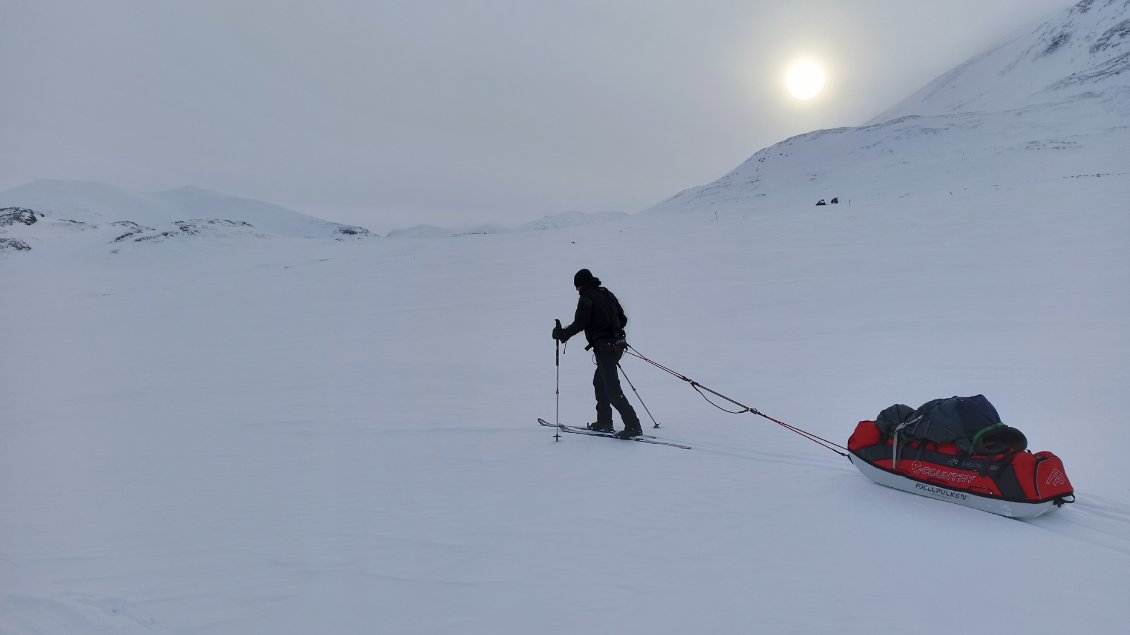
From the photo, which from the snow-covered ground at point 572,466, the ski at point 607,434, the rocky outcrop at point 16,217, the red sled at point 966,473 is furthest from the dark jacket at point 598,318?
the rocky outcrop at point 16,217

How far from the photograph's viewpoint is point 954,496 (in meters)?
4.77

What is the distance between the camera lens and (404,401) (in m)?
9.79

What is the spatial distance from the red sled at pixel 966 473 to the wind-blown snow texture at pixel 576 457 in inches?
6.0

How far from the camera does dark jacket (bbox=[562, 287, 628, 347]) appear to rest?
7156 mm

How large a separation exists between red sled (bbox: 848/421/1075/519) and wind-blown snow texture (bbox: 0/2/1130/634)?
15cm

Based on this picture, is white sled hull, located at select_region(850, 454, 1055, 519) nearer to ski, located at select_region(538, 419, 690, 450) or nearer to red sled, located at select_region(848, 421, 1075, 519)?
red sled, located at select_region(848, 421, 1075, 519)

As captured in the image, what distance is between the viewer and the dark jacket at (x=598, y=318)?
7156 mm

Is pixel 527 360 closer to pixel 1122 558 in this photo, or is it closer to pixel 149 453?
pixel 149 453

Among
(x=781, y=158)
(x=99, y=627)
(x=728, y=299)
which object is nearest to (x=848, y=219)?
(x=728, y=299)

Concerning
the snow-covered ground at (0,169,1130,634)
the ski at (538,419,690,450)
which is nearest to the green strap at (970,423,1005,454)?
the snow-covered ground at (0,169,1130,634)

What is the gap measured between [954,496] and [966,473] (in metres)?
0.24

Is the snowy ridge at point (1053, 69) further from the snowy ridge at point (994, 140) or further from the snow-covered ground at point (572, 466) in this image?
the snow-covered ground at point (572, 466)

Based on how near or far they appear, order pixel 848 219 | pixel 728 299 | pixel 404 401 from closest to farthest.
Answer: pixel 404 401 < pixel 728 299 < pixel 848 219

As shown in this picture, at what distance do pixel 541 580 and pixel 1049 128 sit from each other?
7068 centimetres
